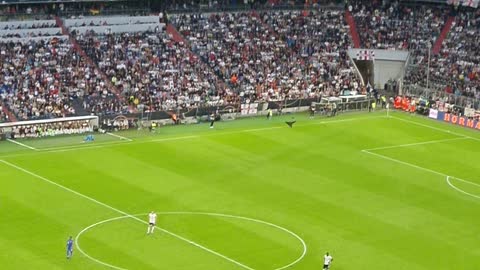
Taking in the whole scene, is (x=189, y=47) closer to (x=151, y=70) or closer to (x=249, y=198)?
(x=151, y=70)

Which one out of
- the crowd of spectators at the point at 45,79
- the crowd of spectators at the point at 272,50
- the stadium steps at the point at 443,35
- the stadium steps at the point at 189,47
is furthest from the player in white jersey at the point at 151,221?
the stadium steps at the point at 443,35

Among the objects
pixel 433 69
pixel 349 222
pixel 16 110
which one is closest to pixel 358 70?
pixel 433 69

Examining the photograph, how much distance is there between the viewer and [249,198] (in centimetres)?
7456

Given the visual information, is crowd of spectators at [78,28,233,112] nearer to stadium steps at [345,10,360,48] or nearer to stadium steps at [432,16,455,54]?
stadium steps at [345,10,360,48]

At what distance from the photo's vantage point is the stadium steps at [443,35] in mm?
114000

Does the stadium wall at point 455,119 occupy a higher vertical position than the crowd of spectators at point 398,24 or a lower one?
lower

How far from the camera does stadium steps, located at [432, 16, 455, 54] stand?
114m

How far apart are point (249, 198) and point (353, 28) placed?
47940 mm

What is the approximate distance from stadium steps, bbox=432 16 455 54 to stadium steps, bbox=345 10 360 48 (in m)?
7.98

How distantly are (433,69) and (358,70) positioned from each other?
766cm

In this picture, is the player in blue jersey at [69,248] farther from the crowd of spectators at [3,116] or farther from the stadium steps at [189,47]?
the stadium steps at [189,47]

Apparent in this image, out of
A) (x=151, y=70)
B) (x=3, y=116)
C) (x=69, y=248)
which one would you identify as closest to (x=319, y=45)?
(x=151, y=70)

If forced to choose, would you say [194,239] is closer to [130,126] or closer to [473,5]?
[130,126]

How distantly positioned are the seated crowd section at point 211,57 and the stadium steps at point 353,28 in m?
0.50
